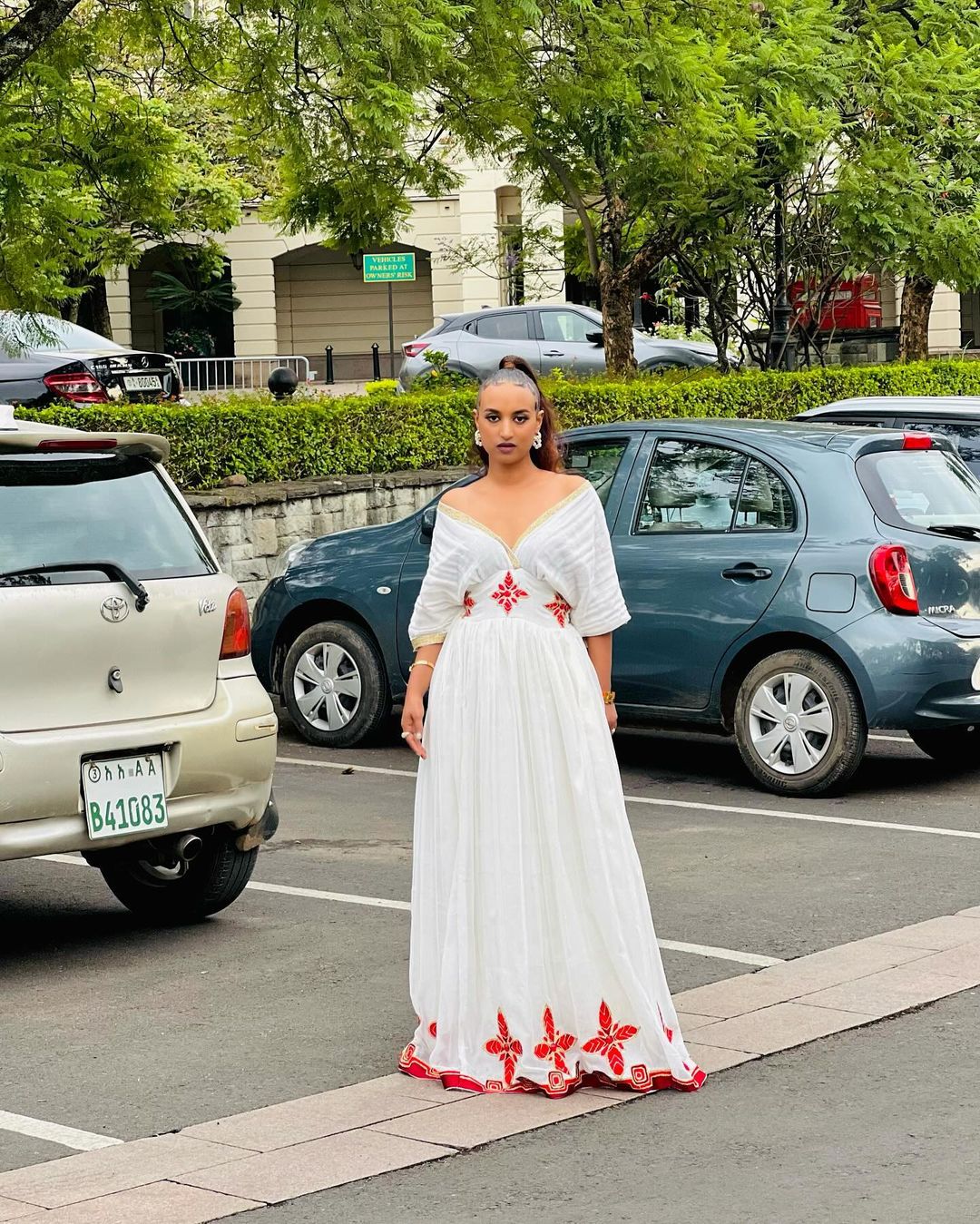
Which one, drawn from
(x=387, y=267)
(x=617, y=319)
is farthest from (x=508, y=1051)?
(x=387, y=267)

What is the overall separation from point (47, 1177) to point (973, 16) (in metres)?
17.3

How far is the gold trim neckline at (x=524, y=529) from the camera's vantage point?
5.23 metres

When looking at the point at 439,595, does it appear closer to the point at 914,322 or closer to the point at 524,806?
the point at 524,806

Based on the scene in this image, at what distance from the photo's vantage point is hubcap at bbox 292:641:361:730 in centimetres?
1095

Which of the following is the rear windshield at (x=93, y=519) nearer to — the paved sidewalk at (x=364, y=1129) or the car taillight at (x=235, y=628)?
the car taillight at (x=235, y=628)

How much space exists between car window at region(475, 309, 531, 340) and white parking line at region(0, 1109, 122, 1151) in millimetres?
22627

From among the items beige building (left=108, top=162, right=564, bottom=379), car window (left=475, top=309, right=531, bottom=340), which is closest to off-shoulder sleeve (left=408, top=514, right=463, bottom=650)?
car window (left=475, top=309, right=531, bottom=340)

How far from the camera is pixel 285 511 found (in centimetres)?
1423

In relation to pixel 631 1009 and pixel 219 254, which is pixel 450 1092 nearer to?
pixel 631 1009

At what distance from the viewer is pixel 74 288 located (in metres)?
12.8

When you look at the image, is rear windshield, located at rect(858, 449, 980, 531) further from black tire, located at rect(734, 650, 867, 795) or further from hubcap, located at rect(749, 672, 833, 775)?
hubcap, located at rect(749, 672, 833, 775)

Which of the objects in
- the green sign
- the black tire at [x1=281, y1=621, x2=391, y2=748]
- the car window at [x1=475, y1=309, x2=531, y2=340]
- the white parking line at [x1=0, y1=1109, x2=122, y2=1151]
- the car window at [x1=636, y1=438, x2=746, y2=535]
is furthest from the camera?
the car window at [x1=475, y1=309, x2=531, y2=340]

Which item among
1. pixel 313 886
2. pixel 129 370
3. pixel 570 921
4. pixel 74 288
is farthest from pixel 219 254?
pixel 570 921

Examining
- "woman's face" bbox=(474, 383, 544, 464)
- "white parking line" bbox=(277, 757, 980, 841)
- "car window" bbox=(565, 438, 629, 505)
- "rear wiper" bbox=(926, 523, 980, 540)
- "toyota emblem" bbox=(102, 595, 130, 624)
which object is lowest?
"white parking line" bbox=(277, 757, 980, 841)
